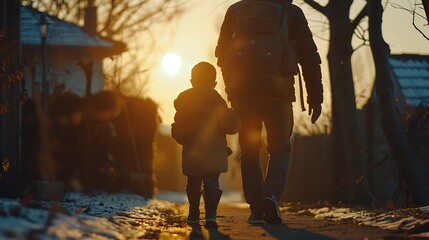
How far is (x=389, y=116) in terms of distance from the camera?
11.2 meters

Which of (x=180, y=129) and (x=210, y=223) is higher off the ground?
(x=180, y=129)

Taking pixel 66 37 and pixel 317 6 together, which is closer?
pixel 317 6

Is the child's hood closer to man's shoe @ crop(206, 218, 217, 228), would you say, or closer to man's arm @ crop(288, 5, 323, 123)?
man's arm @ crop(288, 5, 323, 123)

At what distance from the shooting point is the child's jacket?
25.0 ft

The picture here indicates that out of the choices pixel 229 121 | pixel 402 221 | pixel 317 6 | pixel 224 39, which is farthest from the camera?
pixel 317 6

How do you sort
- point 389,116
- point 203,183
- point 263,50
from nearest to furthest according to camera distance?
point 263,50, point 203,183, point 389,116

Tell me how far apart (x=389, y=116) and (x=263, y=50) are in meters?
3.97

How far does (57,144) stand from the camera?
18438mm

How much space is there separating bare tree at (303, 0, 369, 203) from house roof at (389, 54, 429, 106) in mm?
12458

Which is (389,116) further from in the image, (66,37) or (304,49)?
(66,37)

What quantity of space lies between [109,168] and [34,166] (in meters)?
1.73

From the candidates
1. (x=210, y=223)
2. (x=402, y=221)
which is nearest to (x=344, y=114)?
(x=210, y=223)

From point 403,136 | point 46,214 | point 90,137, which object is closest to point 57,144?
point 90,137

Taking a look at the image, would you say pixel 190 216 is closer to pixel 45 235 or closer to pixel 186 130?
pixel 186 130
